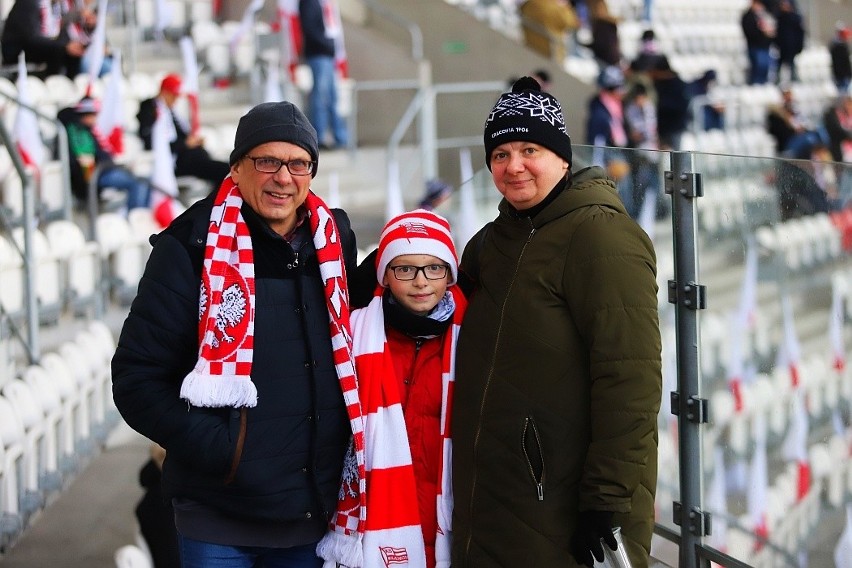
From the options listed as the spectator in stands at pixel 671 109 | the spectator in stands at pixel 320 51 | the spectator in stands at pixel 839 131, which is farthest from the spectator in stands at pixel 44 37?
the spectator in stands at pixel 839 131

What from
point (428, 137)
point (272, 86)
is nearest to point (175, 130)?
point (272, 86)

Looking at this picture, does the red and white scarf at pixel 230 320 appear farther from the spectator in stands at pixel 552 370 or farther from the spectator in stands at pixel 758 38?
the spectator in stands at pixel 758 38

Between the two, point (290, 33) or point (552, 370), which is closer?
point (552, 370)

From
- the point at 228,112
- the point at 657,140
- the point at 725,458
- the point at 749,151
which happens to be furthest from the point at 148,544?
the point at 749,151

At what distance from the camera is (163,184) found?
7402 mm

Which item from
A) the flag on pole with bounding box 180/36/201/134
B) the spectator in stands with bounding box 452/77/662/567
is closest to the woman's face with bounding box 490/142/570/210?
the spectator in stands with bounding box 452/77/662/567

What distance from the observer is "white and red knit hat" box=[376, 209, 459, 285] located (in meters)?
2.58

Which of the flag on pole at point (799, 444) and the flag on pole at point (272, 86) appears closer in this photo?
the flag on pole at point (799, 444)

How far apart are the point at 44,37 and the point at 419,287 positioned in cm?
648

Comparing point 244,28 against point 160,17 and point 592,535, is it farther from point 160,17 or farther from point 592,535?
point 592,535

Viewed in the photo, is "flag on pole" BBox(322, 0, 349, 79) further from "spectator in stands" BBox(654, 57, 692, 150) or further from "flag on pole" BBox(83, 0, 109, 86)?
"spectator in stands" BBox(654, 57, 692, 150)

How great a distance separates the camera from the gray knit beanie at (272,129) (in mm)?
2385

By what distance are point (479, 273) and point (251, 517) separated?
697mm

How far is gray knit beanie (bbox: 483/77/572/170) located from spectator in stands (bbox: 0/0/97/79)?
21.1ft
